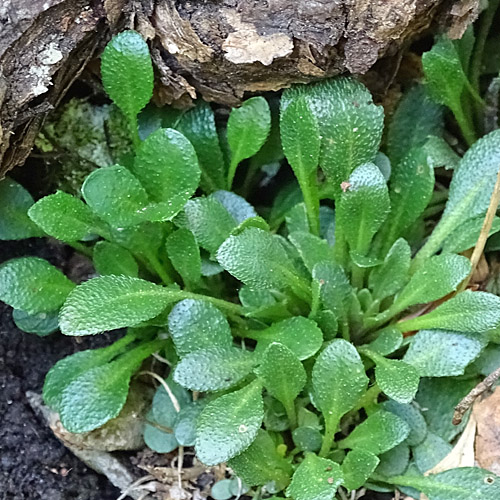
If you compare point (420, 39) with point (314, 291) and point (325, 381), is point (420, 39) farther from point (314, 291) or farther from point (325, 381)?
point (325, 381)

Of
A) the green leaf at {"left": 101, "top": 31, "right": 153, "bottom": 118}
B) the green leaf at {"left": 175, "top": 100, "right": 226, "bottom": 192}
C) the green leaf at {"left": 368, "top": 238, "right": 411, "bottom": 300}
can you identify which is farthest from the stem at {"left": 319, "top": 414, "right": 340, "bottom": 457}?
the green leaf at {"left": 101, "top": 31, "right": 153, "bottom": 118}

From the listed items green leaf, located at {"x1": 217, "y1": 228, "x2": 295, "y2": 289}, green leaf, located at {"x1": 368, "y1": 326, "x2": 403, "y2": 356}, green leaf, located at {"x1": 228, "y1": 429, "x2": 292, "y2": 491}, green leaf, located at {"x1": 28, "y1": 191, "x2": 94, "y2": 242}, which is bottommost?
green leaf, located at {"x1": 228, "y1": 429, "x2": 292, "y2": 491}

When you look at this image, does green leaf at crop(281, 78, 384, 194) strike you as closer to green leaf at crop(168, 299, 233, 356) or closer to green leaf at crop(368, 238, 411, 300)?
green leaf at crop(368, 238, 411, 300)

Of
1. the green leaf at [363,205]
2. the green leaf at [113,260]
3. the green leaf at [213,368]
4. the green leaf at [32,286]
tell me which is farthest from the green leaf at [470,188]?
the green leaf at [32,286]

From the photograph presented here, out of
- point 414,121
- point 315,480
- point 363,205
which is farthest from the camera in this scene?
point 414,121

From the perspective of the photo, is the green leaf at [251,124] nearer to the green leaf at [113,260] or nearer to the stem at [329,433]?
the green leaf at [113,260]

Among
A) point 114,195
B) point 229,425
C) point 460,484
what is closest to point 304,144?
point 114,195

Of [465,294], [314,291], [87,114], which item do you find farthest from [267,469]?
[87,114]

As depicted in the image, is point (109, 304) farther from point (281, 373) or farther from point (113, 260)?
point (281, 373)
